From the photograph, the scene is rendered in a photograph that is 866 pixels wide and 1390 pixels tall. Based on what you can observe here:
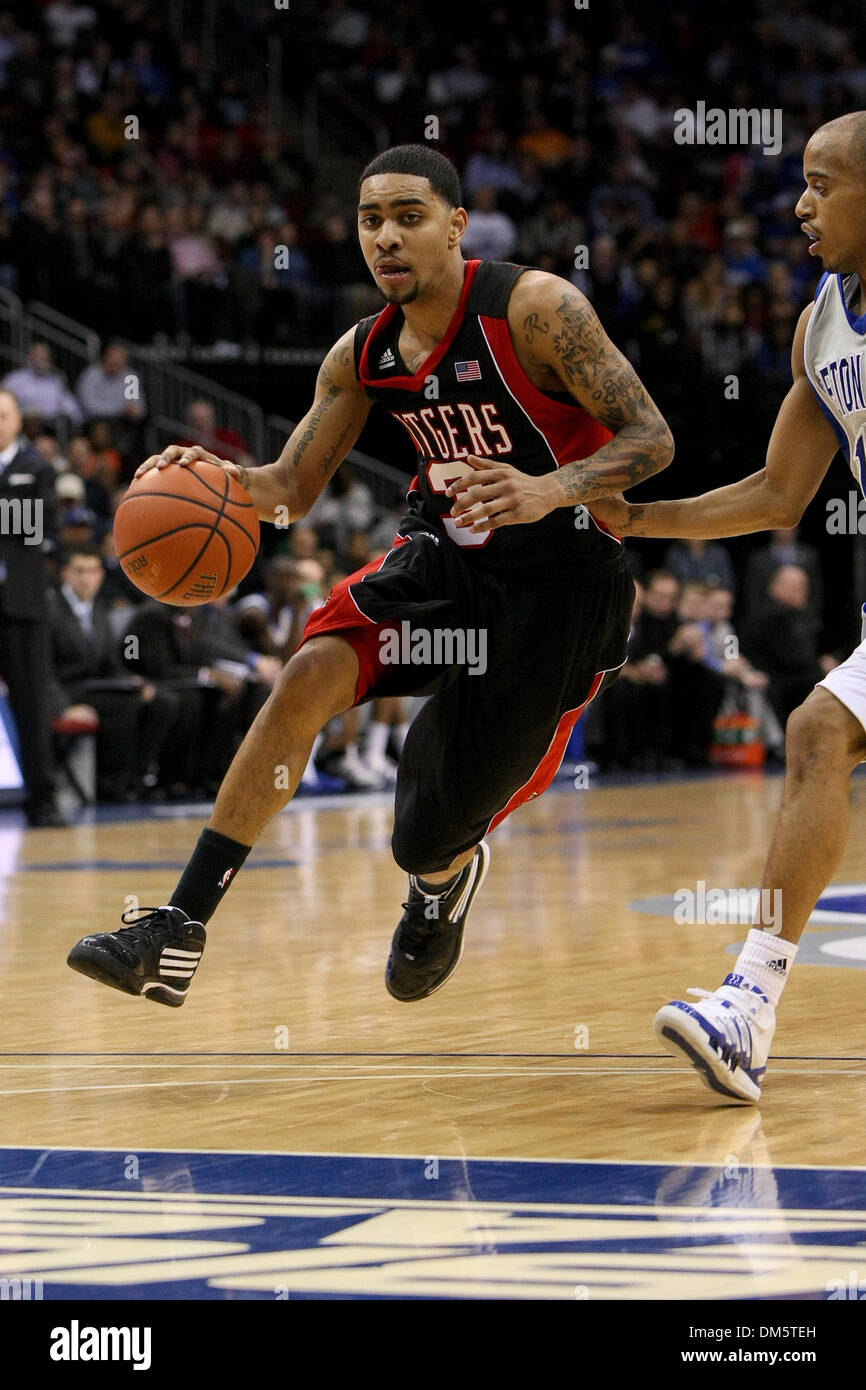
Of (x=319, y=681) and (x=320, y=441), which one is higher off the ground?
(x=320, y=441)

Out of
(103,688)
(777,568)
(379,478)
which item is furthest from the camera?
(379,478)

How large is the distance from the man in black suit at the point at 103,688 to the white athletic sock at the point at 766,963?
8.35 m

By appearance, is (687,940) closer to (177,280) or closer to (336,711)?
(336,711)

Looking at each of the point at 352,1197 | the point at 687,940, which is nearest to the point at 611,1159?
the point at 352,1197

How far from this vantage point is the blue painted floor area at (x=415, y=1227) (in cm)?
263

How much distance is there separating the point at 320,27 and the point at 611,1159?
18.8m

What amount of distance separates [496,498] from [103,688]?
8547 mm

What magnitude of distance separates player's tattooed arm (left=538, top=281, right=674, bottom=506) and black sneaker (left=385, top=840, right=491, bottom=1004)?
1246mm

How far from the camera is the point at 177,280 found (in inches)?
628

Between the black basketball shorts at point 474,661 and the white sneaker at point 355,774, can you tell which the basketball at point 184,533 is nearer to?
the black basketball shorts at point 474,661

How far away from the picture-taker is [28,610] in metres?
10.5

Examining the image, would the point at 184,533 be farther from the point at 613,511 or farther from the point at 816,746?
the point at 816,746

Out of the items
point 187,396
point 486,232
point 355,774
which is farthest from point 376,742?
point 486,232

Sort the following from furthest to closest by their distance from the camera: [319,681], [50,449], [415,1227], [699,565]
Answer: [699,565]
[50,449]
[319,681]
[415,1227]
